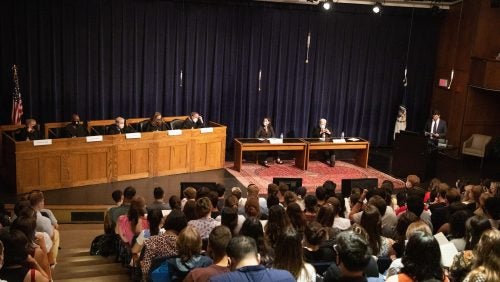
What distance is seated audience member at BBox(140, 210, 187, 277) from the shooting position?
13.4 ft

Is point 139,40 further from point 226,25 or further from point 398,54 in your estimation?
point 398,54

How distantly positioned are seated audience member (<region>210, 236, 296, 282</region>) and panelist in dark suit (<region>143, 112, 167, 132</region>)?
25.1ft

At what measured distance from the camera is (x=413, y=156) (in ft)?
35.6

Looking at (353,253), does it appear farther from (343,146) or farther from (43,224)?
(343,146)

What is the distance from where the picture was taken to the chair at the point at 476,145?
12.5 metres

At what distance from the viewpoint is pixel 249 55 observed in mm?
13102

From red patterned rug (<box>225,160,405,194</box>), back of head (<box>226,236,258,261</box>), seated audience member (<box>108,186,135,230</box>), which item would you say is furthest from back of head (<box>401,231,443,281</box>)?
red patterned rug (<box>225,160,405,194</box>)

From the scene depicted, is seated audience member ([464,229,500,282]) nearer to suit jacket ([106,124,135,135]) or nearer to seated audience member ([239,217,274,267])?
seated audience member ([239,217,274,267])

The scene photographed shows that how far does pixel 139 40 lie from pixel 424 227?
921cm

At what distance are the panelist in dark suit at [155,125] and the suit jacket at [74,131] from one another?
3.90ft

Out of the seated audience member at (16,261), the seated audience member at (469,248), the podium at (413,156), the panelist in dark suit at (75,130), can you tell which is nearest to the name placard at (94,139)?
the panelist in dark suit at (75,130)

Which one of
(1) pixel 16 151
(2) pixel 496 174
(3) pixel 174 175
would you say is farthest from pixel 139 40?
(2) pixel 496 174

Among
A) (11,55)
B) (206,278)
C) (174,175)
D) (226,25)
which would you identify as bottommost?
(174,175)

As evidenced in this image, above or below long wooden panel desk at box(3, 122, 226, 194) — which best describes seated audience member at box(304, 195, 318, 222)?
above
